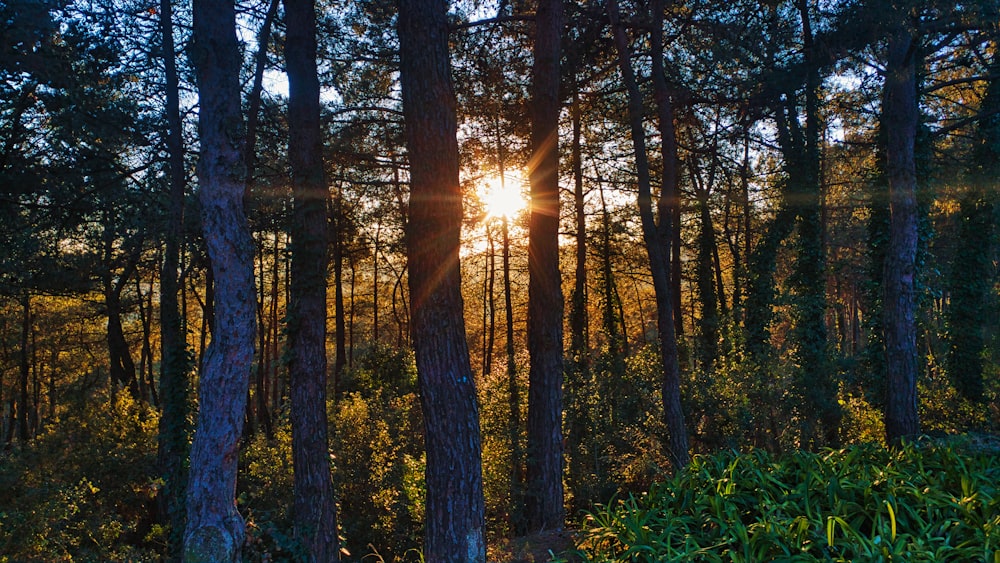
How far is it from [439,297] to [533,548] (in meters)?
3.12

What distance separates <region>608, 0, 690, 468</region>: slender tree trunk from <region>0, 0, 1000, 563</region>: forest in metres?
0.05

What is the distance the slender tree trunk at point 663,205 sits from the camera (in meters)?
8.71

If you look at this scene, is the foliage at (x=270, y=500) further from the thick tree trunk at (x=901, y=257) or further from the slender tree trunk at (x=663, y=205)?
the thick tree trunk at (x=901, y=257)

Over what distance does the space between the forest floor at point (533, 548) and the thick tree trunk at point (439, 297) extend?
3.14 ft

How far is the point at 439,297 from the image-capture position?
4.75 meters

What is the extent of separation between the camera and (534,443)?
25.4 ft

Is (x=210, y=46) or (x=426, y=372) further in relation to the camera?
(x=210, y=46)

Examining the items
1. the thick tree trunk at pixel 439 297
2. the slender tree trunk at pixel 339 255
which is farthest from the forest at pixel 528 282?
the slender tree trunk at pixel 339 255

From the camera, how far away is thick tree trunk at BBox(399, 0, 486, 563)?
4.66m

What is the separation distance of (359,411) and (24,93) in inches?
324

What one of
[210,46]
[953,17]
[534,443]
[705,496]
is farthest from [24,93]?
[953,17]

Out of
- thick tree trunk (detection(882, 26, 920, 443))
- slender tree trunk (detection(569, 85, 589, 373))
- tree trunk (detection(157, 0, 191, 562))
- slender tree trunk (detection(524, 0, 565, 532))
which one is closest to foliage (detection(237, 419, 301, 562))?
tree trunk (detection(157, 0, 191, 562))

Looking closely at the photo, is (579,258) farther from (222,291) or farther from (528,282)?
(222,291)

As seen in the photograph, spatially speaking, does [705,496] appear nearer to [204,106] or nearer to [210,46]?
[204,106]
